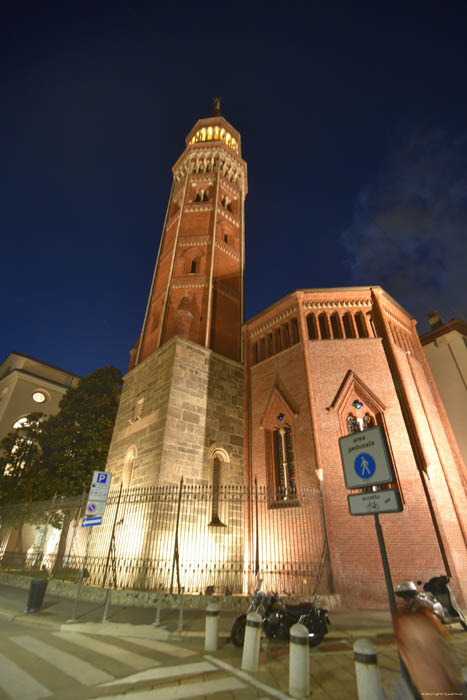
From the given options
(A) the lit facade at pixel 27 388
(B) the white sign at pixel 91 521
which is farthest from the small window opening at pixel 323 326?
(A) the lit facade at pixel 27 388

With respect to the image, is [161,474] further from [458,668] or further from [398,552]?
[458,668]

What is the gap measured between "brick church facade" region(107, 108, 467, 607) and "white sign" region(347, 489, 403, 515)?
7.36 metres

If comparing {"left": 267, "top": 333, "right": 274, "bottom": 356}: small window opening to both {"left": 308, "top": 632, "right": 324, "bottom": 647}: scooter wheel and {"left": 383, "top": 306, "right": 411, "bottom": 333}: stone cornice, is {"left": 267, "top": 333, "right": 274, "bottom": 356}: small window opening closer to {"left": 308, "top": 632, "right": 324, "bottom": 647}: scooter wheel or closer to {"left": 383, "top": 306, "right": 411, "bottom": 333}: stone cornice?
{"left": 383, "top": 306, "right": 411, "bottom": 333}: stone cornice

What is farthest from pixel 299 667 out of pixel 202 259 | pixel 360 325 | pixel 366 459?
pixel 202 259

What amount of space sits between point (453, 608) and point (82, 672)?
738cm

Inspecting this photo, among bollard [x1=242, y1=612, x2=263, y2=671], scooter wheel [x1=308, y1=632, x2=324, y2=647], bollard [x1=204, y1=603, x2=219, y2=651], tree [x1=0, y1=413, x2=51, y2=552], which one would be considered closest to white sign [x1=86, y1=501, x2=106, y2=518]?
bollard [x1=204, y1=603, x2=219, y2=651]

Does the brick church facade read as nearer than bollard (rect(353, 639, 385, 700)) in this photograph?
No

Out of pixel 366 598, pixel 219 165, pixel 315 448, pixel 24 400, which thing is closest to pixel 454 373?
pixel 315 448

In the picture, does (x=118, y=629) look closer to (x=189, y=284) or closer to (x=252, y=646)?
(x=252, y=646)

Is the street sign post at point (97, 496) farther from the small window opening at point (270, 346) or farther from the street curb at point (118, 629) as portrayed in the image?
the small window opening at point (270, 346)

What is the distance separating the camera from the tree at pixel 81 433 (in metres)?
18.3

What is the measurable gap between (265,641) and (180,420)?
7844mm

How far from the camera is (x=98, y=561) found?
11.6m

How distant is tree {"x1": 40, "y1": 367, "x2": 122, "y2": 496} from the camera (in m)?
18.3
